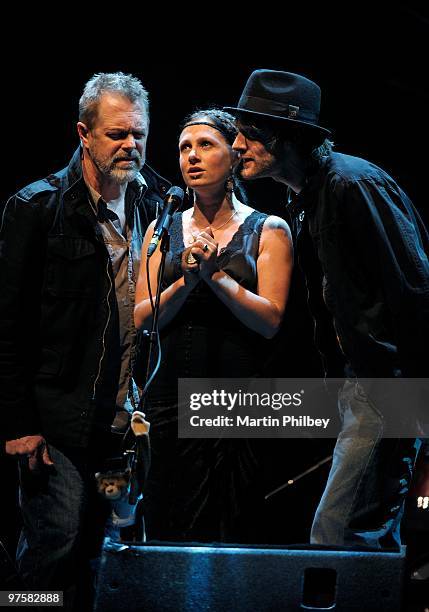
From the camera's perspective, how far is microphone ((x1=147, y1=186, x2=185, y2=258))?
240 centimetres

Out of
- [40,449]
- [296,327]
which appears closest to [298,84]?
[296,327]

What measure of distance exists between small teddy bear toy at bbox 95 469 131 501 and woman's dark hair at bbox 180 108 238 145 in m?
1.35

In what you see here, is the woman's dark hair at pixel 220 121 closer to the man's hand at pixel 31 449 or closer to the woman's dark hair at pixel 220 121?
the woman's dark hair at pixel 220 121

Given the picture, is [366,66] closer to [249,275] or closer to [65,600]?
[249,275]

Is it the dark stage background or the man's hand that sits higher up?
the dark stage background

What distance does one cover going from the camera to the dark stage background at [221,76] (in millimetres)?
3764

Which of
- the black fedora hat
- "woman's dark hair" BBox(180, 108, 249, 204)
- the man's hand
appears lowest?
the man's hand

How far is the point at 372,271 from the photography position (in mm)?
2367

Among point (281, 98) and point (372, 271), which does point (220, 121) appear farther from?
point (372, 271)

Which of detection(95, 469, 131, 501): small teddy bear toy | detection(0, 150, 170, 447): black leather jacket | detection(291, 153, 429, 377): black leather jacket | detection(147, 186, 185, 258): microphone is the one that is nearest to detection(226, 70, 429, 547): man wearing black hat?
detection(291, 153, 429, 377): black leather jacket

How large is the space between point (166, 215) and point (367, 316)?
0.67 meters

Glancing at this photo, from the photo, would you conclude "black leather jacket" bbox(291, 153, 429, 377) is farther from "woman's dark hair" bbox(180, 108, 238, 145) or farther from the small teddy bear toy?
the small teddy bear toy

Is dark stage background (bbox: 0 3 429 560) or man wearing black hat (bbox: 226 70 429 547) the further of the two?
dark stage background (bbox: 0 3 429 560)

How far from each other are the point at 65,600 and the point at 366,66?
274 cm
